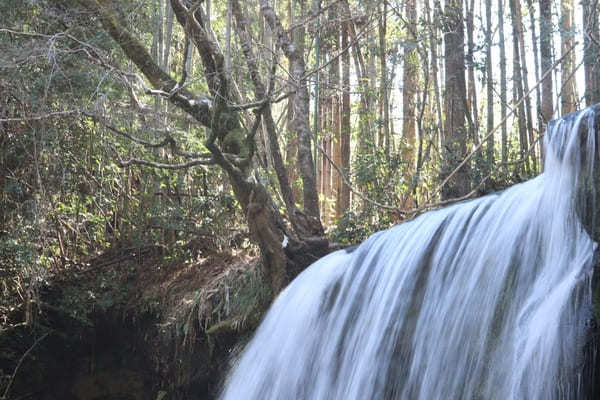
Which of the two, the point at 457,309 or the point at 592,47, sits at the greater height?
the point at 592,47

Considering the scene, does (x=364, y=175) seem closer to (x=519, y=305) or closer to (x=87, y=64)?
(x=87, y=64)

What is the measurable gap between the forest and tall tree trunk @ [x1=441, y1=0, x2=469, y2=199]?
23mm

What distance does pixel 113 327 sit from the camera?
779 cm

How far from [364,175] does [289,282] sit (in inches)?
102

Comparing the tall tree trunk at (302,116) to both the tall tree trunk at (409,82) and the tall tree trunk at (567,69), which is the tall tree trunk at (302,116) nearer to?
the tall tree trunk at (409,82)

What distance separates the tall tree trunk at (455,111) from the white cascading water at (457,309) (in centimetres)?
247

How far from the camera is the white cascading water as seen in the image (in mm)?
3012

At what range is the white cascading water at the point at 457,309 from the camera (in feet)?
9.88

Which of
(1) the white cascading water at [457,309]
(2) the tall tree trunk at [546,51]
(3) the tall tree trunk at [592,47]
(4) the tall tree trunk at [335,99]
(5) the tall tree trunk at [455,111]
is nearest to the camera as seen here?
(1) the white cascading water at [457,309]

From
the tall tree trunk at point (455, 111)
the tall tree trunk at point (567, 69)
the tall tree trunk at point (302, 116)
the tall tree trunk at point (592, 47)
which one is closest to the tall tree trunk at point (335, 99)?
the tall tree trunk at point (455, 111)

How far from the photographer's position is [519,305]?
337 cm

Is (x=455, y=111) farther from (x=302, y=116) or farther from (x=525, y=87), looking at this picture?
(x=525, y=87)

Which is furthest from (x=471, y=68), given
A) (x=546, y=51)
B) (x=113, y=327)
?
(x=113, y=327)

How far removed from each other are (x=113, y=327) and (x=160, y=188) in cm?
171
